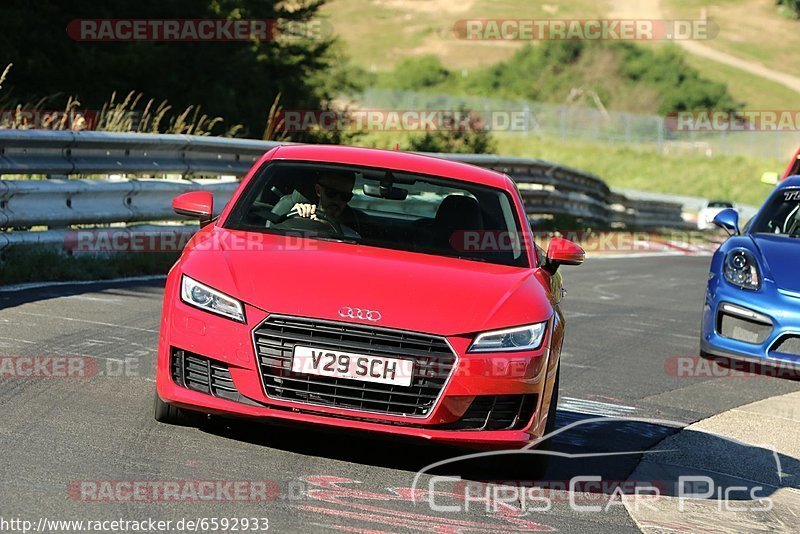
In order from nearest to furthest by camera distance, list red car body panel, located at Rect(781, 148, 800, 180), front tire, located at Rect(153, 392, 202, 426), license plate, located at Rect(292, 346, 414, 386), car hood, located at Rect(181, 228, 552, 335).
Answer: license plate, located at Rect(292, 346, 414, 386) < car hood, located at Rect(181, 228, 552, 335) < front tire, located at Rect(153, 392, 202, 426) < red car body panel, located at Rect(781, 148, 800, 180)

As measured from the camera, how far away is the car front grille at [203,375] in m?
5.92

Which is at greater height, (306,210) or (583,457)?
(306,210)

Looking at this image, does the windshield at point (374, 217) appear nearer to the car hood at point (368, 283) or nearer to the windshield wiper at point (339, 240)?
the windshield wiper at point (339, 240)

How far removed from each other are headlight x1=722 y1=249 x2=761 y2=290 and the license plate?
16.0 feet

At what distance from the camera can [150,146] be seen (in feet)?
43.5

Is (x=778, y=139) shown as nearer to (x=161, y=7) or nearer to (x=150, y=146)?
(x=161, y=7)

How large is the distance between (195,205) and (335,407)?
69.1 inches

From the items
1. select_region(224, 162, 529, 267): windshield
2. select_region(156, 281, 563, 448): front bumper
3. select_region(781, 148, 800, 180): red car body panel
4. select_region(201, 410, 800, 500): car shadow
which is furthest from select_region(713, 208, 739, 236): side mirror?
select_region(156, 281, 563, 448): front bumper

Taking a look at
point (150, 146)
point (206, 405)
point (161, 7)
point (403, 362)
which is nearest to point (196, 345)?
point (206, 405)

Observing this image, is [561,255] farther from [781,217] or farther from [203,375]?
[781,217]

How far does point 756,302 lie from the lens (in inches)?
390

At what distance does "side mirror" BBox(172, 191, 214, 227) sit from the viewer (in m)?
7.14

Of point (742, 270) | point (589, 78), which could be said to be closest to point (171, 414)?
point (742, 270)

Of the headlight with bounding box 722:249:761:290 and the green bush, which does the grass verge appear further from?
the green bush
